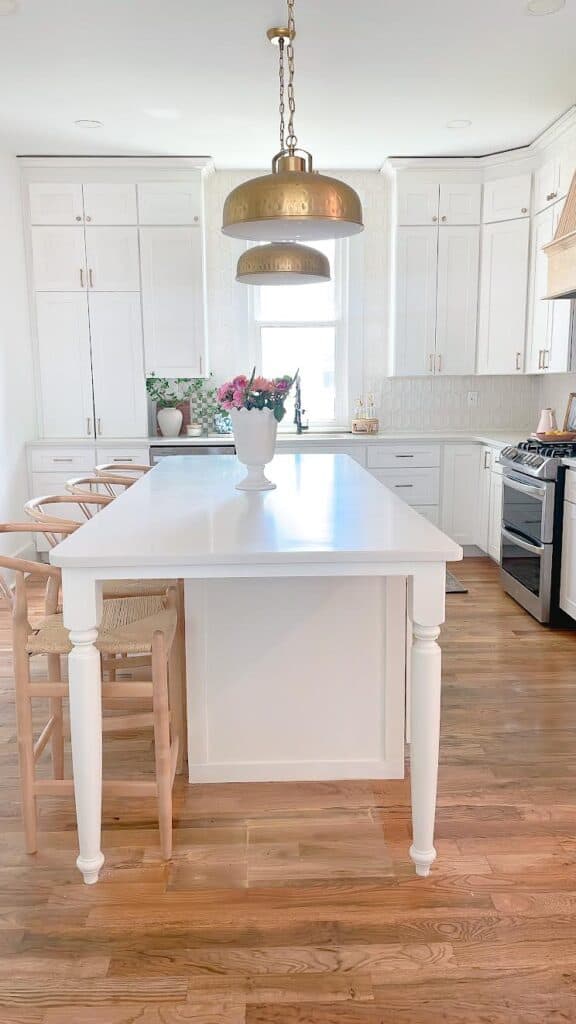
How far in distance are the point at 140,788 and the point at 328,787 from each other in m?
0.67

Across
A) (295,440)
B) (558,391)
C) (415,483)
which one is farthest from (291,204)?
(558,391)

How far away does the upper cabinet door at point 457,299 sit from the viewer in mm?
5660

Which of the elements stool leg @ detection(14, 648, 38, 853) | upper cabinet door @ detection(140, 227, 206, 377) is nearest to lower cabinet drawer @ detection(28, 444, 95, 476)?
upper cabinet door @ detection(140, 227, 206, 377)

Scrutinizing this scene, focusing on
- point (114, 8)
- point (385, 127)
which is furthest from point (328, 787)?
point (385, 127)

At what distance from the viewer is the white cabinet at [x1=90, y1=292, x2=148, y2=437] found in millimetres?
5637

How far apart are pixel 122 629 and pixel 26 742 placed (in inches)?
15.7

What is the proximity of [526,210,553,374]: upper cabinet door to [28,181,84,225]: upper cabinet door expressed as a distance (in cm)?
313

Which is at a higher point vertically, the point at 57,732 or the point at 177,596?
the point at 177,596

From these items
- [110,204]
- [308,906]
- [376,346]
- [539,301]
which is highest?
[110,204]

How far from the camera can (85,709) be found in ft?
6.53

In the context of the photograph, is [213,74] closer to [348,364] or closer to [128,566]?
[348,364]

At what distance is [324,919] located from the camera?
76.4 inches

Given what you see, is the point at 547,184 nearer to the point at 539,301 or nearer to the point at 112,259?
the point at 539,301

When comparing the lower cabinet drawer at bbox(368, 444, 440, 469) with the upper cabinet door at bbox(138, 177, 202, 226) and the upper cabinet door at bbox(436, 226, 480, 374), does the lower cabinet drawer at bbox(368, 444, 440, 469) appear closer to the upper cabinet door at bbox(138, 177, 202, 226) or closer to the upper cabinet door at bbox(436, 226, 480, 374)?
the upper cabinet door at bbox(436, 226, 480, 374)
